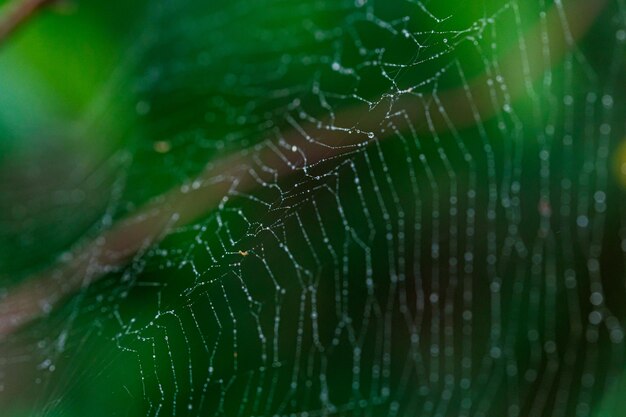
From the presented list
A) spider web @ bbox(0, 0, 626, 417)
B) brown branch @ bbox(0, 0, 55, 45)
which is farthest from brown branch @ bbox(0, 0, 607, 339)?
brown branch @ bbox(0, 0, 55, 45)

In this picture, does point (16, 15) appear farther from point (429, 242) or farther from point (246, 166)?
point (429, 242)

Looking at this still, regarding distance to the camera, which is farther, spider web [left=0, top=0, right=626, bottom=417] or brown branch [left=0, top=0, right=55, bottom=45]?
spider web [left=0, top=0, right=626, bottom=417]

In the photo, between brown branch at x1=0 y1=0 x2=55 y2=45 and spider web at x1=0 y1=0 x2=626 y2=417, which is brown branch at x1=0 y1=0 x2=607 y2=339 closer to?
spider web at x1=0 y1=0 x2=626 y2=417

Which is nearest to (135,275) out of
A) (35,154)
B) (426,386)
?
(426,386)

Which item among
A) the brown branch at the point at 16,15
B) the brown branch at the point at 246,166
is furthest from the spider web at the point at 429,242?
the brown branch at the point at 16,15

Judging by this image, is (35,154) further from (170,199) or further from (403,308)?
(403,308)

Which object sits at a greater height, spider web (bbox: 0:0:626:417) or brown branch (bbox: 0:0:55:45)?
brown branch (bbox: 0:0:55:45)
